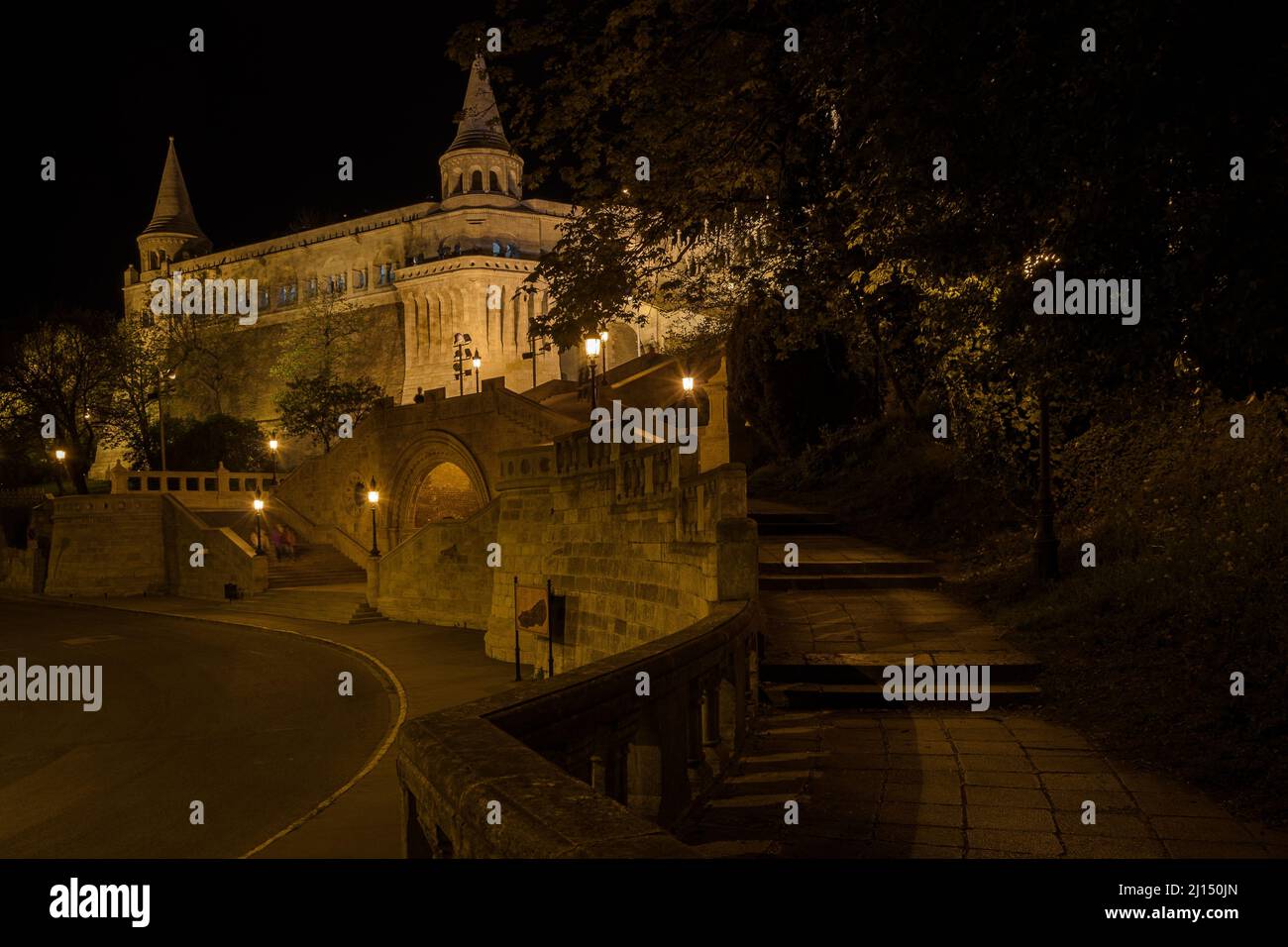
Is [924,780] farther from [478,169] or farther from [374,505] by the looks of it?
[478,169]

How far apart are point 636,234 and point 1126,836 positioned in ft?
25.1

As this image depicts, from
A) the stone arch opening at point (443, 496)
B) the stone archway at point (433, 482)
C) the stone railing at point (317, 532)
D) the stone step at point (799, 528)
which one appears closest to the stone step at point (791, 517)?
the stone step at point (799, 528)

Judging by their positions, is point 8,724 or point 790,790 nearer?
point 790,790

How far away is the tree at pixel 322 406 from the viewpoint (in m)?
51.5

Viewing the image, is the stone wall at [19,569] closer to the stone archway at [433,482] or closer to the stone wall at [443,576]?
the stone archway at [433,482]

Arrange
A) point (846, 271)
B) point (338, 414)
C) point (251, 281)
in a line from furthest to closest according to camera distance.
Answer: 1. point (251, 281)
2. point (338, 414)
3. point (846, 271)

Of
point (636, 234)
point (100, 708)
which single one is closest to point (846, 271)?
point (636, 234)

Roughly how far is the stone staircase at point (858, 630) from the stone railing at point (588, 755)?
31.5 inches

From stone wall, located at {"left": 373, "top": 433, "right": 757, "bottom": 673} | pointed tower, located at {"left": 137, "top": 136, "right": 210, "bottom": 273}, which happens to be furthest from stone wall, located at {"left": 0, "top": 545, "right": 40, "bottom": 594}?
pointed tower, located at {"left": 137, "top": 136, "right": 210, "bottom": 273}

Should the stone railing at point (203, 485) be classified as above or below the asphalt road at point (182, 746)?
above

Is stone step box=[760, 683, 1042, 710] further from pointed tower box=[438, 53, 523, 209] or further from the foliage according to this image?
pointed tower box=[438, 53, 523, 209]

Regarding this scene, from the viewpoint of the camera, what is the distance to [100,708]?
17.9m

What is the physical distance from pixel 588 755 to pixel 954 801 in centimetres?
216
